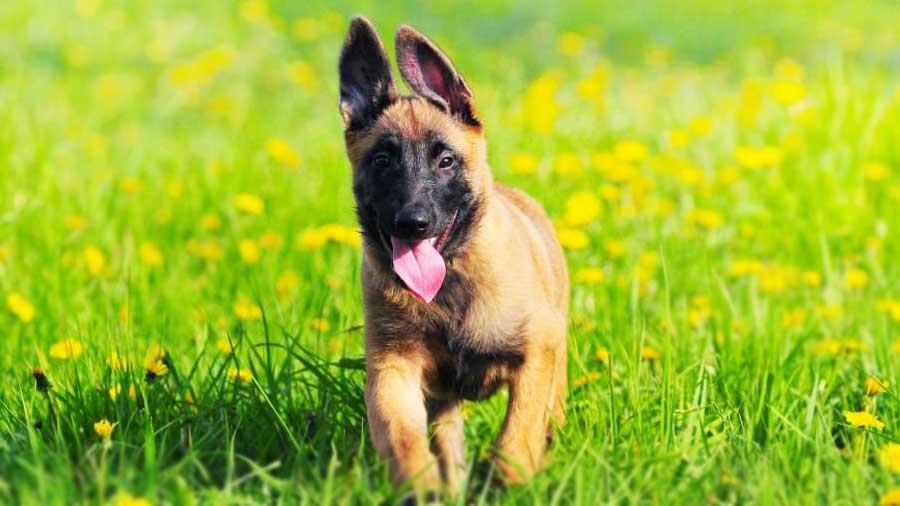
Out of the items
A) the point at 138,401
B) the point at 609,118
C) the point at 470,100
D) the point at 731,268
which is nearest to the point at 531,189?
the point at 731,268

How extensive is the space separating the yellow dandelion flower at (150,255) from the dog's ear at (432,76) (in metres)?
2.10

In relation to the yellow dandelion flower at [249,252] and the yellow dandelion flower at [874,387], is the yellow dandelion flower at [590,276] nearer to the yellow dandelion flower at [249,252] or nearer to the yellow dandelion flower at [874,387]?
the yellow dandelion flower at [874,387]

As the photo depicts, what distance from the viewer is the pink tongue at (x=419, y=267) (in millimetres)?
3162

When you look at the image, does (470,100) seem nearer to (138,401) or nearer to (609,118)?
(138,401)

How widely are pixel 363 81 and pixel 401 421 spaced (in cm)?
106

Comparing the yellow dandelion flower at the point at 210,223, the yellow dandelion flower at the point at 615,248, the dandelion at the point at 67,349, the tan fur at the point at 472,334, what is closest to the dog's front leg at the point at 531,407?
the tan fur at the point at 472,334

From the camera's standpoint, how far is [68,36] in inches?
399

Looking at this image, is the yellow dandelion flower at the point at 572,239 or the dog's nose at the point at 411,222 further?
the yellow dandelion flower at the point at 572,239

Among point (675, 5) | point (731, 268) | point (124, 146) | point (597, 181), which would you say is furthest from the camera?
point (675, 5)

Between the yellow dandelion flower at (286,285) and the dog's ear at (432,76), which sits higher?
the dog's ear at (432,76)

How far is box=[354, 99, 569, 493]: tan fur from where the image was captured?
3.02 meters

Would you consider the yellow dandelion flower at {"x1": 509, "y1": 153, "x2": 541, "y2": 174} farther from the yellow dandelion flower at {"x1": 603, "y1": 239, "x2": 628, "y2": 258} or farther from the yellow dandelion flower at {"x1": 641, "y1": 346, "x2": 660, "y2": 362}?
the yellow dandelion flower at {"x1": 641, "y1": 346, "x2": 660, "y2": 362}

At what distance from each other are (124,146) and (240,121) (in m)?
0.97

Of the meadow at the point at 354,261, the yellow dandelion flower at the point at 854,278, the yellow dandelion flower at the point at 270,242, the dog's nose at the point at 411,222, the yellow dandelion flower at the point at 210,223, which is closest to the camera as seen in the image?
the meadow at the point at 354,261
